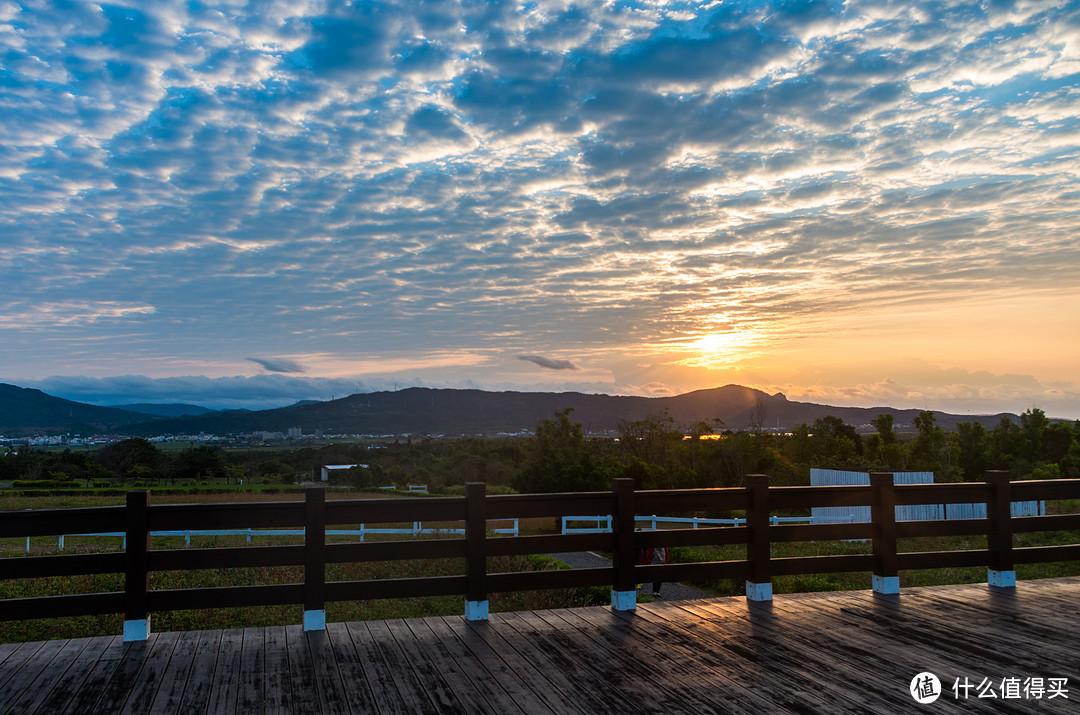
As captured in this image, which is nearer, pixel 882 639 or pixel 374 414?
pixel 882 639

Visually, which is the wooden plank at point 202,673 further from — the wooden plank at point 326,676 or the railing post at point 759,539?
the railing post at point 759,539

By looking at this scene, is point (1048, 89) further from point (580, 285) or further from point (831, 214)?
point (580, 285)

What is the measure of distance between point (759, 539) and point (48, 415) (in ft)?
396

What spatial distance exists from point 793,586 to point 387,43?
14975 millimetres

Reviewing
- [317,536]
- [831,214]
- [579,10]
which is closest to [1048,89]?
[831,214]

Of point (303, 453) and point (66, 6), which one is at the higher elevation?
point (66, 6)

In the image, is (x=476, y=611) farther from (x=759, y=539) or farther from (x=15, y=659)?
(x=15, y=659)

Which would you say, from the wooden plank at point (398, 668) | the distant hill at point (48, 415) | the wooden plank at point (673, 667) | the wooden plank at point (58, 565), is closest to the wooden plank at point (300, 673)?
the wooden plank at point (398, 668)

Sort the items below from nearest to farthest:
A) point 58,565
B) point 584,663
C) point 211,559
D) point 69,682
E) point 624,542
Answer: point 69,682
point 584,663
point 58,565
point 211,559
point 624,542

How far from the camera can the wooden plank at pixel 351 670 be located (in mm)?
4223

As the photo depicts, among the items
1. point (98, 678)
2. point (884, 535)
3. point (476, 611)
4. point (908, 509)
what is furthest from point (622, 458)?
point (98, 678)

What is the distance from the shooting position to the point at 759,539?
267 inches

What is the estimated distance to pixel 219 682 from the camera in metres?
4.62

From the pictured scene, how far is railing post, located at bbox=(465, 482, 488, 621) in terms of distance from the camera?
6141mm
